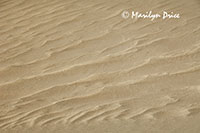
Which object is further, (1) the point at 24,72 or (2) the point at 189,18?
(2) the point at 189,18

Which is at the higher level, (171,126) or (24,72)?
(24,72)

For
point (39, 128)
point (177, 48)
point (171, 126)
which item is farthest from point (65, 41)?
point (171, 126)

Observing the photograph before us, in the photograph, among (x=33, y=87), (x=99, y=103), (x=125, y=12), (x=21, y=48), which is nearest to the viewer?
(x=99, y=103)

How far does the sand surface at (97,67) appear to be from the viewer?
10.4 ft

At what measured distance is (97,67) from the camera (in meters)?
4.03

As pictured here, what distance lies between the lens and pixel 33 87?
3832 millimetres

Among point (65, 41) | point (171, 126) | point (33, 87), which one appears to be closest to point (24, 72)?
point (33, 87)

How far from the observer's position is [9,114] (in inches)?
136

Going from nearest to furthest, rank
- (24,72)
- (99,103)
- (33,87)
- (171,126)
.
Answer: (171,126) < (99,103) < (33,87) < (24,72)

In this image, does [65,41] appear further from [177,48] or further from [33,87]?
[177,48]

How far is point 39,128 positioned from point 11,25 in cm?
226

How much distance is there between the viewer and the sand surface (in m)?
3.16

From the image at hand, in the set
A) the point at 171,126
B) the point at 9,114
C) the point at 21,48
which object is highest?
the point at 21,48

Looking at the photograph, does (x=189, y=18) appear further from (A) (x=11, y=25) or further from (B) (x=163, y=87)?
(A) (x=11, y=25)
